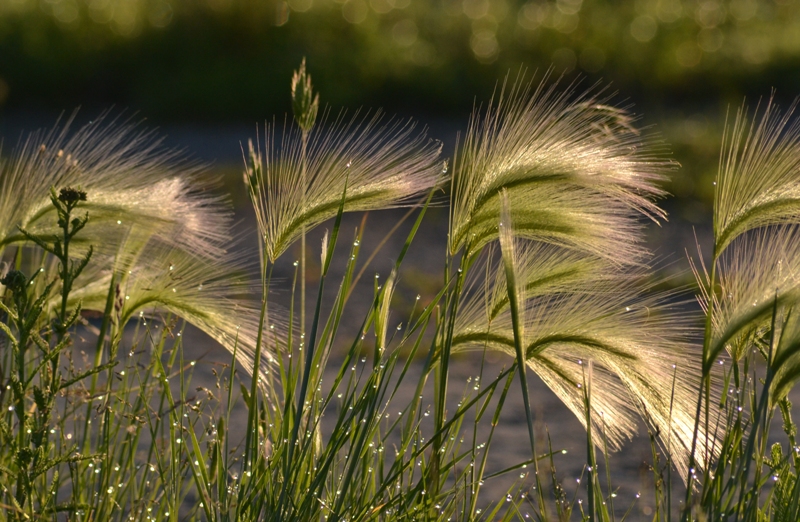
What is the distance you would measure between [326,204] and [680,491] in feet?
3.92

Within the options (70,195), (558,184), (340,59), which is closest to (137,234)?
(70,195)

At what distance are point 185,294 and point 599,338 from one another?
1.94ft

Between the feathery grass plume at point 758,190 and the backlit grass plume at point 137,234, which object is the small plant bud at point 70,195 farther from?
the feathery grass plume at point 758,190

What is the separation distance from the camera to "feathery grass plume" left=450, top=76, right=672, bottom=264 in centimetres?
123

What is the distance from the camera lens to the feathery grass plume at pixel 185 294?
4.59ft

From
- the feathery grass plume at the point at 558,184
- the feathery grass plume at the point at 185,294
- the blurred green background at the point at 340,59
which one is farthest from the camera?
the blurred green background at the point at 340,59

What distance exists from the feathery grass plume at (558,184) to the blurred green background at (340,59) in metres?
4.74

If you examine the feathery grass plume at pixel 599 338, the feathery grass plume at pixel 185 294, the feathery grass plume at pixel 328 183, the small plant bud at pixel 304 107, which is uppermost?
the small plant bud at pixel 304 107

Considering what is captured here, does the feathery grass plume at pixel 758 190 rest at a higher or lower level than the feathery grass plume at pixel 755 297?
higher

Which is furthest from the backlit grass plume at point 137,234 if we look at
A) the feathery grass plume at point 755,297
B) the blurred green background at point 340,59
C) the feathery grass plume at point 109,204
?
the blurred green background at point 340,59

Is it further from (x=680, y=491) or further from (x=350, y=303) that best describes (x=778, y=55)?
(x=680, y=491)

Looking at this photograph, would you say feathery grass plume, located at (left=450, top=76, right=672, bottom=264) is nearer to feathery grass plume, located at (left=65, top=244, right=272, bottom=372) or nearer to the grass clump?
the grass clump

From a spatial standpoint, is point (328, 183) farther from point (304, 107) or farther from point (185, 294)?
point (185, 294)

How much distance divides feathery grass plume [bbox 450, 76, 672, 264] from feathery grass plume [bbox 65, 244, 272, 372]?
0.36 metres
